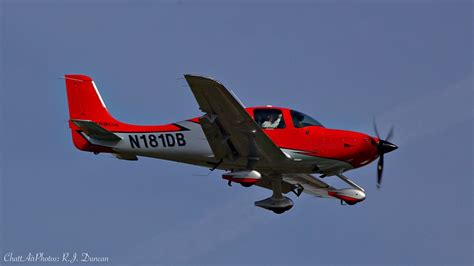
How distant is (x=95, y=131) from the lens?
22.2m

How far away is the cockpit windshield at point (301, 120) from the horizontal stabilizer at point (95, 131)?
4.48 m

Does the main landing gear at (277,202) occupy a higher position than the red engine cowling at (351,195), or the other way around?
the red engine cowling at (351,195)

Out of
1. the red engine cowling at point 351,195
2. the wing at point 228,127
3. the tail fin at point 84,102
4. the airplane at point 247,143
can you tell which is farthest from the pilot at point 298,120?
the tail fin at point 84,102

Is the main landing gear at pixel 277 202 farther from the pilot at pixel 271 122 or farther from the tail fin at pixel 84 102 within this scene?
the tail fin at pixel 84 102

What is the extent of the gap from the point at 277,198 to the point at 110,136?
4.58 metres

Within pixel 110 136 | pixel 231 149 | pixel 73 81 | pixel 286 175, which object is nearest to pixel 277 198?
pixel 286 175

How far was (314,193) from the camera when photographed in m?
24.3

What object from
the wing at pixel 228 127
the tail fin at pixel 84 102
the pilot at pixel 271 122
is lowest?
the tail fin at pixel 84 102

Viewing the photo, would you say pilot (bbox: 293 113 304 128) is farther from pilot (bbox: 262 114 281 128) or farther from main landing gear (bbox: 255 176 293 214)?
main landing gear (bbox: 255 176 293 214)

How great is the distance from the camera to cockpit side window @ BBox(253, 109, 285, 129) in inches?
834

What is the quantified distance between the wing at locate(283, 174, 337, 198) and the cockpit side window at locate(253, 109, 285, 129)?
2770 mm

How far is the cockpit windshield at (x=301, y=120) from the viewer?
2128cm

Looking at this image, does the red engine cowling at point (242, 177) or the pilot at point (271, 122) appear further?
the pilot at point (271, 122)

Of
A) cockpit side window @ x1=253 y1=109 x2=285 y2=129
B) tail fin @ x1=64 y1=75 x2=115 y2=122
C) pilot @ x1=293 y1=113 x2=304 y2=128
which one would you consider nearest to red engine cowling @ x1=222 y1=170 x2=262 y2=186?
cockpit side window @ x1=253 y1=109 x2=285 y2=129
